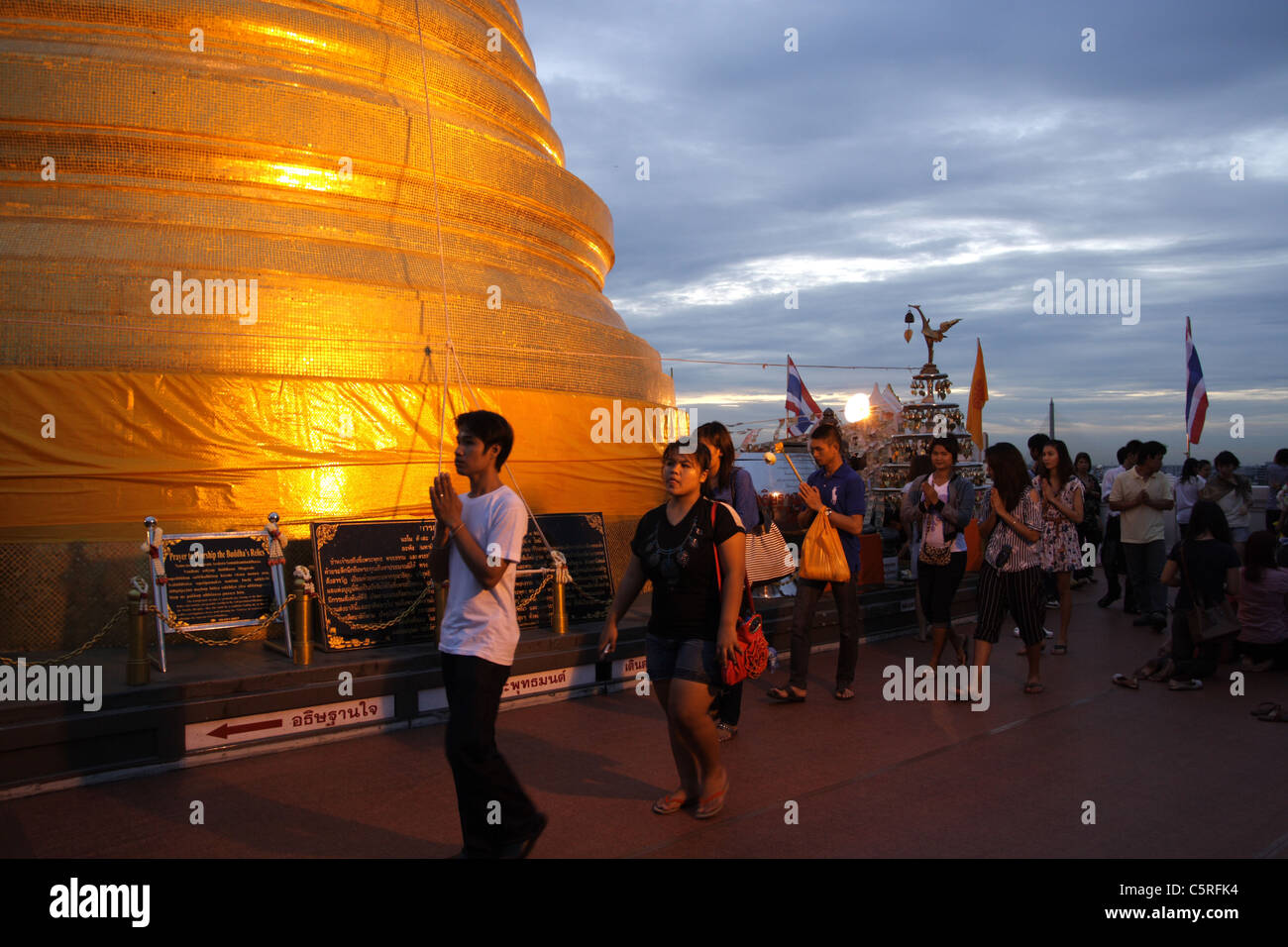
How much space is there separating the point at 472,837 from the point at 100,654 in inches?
134

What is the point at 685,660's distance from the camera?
13.8ft

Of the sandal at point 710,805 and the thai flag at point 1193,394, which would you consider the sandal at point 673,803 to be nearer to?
the sandal at point 710,805

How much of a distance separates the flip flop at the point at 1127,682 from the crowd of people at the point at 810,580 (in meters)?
0.02

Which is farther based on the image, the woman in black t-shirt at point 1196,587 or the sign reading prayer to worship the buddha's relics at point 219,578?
the woman in black t-shirt at point 1196,587

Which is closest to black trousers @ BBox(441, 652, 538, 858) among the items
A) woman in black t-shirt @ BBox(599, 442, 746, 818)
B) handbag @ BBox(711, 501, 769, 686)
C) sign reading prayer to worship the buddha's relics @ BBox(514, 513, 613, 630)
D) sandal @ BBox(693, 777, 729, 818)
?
woman in black t-shirt @ BBox(599, 442, 746, 818)

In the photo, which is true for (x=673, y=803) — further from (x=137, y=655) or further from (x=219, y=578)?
(x=219, y=578)

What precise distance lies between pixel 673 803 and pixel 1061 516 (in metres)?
5.30

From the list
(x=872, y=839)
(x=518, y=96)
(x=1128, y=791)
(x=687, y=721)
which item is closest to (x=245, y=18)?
(x=518, y=96)

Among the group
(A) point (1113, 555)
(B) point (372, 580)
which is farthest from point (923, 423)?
(B) point (372, 580)

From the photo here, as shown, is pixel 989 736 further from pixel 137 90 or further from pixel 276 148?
pixel 137 90

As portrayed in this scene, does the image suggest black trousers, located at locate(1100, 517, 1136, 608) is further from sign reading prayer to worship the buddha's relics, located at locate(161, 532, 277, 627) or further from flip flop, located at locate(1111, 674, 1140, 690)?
sign reading prayer to worship the buddha's relics, located at locate(161, 532, 277, 627)

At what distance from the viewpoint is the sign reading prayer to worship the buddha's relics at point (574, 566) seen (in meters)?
6.87

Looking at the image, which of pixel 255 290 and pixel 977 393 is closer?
pixel 255 290

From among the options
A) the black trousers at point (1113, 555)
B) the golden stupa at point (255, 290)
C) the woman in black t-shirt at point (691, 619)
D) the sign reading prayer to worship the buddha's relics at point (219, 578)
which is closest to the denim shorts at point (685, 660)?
the woman in black t-shirt at point (691, 619)
